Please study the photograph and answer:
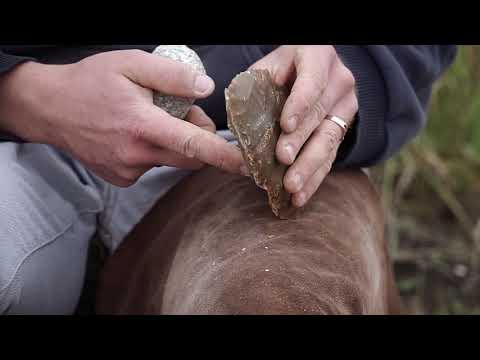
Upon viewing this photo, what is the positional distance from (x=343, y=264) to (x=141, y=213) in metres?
0.51

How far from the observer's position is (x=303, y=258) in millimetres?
934

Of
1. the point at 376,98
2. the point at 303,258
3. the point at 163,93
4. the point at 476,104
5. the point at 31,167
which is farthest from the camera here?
the point at 476,104

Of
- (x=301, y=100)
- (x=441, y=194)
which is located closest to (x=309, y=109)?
(x=301, y=100)

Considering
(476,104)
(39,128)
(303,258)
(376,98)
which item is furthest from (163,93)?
(476,104)

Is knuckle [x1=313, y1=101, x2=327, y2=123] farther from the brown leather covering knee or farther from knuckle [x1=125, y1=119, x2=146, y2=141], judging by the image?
knuckle [x1=125, y1=119, x2=146, y2=141]

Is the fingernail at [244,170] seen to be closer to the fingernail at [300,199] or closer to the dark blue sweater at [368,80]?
the fingernail at [300,199]

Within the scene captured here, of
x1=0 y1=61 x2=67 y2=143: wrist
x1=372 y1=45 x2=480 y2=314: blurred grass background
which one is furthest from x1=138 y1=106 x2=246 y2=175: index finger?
x1=372 y1=45 x2=480 y2=314: blurred grass background

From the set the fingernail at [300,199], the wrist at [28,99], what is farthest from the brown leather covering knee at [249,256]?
the wrist at [28,99]

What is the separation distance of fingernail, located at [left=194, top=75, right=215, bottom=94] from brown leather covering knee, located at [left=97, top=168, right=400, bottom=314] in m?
0.19

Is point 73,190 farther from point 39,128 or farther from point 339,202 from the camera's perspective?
point 339,202

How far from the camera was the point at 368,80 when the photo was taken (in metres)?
1.26

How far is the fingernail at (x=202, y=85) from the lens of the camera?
100 centimetres

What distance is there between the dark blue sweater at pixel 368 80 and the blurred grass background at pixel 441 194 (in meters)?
0.90

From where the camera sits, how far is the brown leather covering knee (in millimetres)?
880
